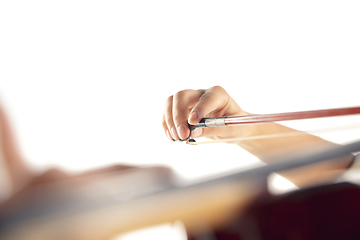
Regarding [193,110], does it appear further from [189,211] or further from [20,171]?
[20,171]

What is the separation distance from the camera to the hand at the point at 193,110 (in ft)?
1.10

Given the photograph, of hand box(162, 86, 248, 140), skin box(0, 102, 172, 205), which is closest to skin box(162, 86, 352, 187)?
hand box(162, 86, 248, 140)

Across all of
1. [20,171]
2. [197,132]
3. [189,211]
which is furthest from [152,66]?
[20,171]

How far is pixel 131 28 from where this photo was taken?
51cm

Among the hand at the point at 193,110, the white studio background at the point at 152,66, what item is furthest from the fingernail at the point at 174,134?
the white studio background at the point at 152,66

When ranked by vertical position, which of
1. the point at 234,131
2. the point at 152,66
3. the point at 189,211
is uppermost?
the point at 152,66

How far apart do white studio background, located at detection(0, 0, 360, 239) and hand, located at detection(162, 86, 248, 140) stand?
103 mm

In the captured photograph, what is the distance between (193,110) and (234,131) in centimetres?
16

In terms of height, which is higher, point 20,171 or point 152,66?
point 152,66

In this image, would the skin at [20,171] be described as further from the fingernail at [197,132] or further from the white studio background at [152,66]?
the fingernail at [197,132]

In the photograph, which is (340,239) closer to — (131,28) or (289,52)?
(289,52)

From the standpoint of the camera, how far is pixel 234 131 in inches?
18.3

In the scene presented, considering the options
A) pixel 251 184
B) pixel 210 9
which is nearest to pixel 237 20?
pixel 210 9

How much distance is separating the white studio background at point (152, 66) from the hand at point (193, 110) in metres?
Result: 0.10
